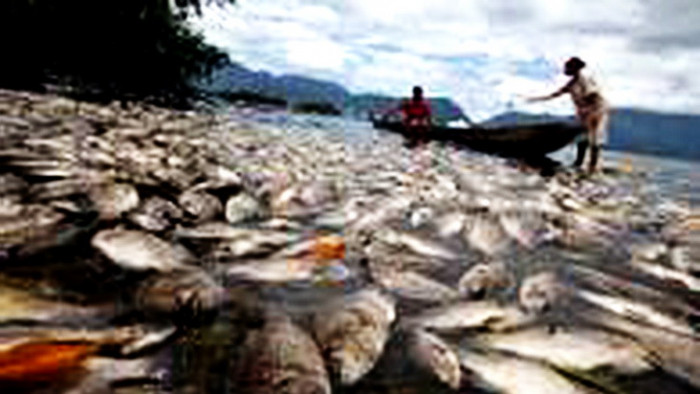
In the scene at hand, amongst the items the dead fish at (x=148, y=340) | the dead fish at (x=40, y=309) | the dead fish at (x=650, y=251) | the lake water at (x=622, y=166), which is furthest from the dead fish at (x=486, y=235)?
the lake water at (x=622, y=166)

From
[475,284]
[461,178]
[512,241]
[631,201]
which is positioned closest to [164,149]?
[461,178]

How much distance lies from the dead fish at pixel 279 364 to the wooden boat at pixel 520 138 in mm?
21937

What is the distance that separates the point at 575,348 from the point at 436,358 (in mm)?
819

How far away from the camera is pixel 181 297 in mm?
3684

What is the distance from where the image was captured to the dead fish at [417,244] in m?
5.84

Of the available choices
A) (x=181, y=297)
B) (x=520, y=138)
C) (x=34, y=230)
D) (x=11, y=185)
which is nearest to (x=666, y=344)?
(x=181, y=297)

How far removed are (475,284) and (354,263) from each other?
3.13 feet

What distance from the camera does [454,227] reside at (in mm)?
7105

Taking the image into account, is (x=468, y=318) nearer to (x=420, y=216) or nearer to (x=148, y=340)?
(x=148, y=340)

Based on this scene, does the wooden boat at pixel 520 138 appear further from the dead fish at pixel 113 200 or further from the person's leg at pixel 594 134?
the dead fish at pixel 113 200

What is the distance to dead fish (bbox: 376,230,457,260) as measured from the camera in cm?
584

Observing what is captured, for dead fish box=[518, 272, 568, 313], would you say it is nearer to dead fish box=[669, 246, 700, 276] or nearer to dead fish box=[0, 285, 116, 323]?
dead fish box=[669, 246, 700, 276]

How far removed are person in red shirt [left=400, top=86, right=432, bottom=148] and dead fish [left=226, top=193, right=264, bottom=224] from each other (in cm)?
2573

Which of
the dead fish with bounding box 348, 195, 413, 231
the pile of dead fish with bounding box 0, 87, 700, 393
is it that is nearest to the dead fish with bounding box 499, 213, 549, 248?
the pile of dead fish with bounding box 0, 87, 700, 393
